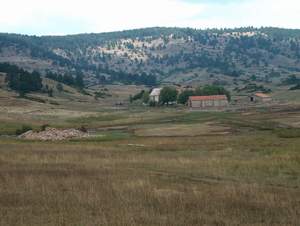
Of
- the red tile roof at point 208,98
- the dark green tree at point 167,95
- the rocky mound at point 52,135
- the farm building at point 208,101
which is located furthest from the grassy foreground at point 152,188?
the dark green tree at point 167,95

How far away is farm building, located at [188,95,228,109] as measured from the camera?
17225 cm

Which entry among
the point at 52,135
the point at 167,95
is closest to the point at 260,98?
the point at 167,95

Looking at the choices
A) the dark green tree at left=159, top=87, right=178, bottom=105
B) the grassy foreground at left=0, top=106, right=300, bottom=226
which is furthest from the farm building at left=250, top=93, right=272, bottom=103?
the grassy foreground at left=0, top=106, right=300, bottom=226

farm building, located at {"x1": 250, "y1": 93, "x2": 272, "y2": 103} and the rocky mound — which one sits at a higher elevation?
the rocky mound

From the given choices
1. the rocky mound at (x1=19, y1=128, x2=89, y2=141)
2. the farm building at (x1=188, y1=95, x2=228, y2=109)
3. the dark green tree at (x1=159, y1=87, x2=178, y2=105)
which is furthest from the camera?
the dark green tree at (x1=159, y1=87, x2=178, y2=105)

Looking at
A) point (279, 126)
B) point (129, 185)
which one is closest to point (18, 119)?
point (279, 126)

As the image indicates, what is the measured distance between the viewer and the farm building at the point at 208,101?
172 m

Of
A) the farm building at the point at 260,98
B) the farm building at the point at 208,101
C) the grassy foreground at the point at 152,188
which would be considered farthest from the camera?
the farm building at the point at 260,98

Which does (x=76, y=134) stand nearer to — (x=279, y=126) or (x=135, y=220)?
(x=279, y=126)

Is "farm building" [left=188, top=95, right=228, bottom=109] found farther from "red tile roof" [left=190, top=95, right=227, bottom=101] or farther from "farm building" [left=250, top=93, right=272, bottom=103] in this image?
"farm building" [left=250, top=93, right=272, bottom=103]

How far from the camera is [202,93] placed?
7377 inches

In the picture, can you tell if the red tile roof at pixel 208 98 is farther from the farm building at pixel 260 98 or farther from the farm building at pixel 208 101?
the farm building at pixel 260 98

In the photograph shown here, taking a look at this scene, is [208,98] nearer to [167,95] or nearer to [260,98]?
[167,95]

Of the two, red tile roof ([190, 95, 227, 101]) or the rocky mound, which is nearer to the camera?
the rocky mound
